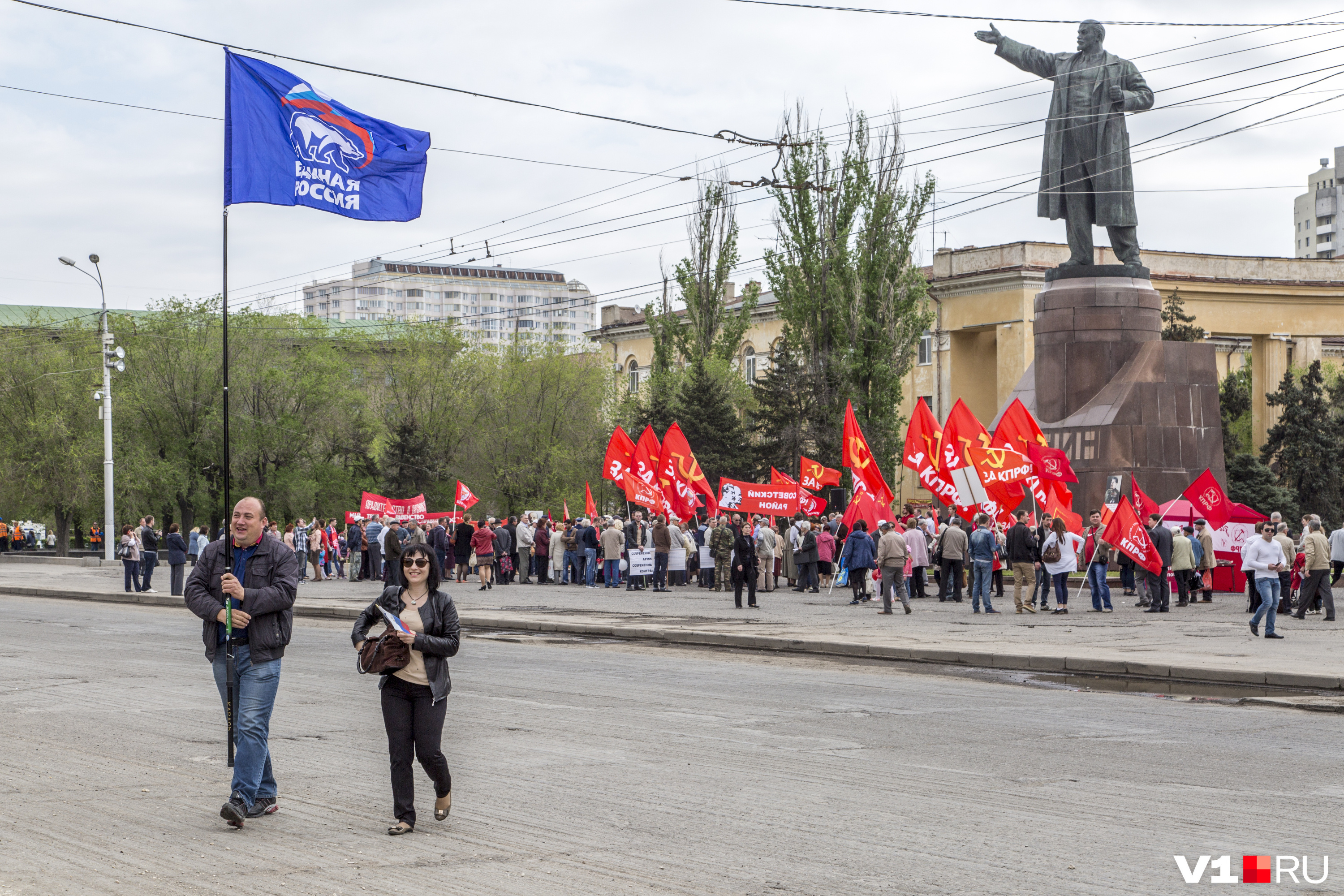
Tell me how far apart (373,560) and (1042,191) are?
19.9m

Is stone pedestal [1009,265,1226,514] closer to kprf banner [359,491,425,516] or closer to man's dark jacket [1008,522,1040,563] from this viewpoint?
man's dark jacket [1008,522,1040,563]

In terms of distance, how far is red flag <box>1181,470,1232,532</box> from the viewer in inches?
1094

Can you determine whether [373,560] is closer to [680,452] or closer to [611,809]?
[680,452]

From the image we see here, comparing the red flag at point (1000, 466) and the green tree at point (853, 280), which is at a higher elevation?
the green tree at point (853, 280)

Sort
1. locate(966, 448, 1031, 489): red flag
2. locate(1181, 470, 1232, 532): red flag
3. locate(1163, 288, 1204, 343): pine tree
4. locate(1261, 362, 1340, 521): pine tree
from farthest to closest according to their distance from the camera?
locate(1261, 362, 1340, 521): pine tree, locate(1163, 288, 1204, 343): pine tree, locate(966, 448, 1031, 489): red flag, locate(1181, 470, 1232, 532): red flag

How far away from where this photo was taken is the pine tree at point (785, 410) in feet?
175

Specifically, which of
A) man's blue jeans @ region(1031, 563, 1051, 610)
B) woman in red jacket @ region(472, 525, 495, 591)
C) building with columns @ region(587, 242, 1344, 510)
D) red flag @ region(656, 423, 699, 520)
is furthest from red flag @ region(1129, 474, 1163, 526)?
building with columns @ region(587, 242, 1344, 510)

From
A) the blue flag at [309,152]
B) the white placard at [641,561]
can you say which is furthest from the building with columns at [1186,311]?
the blue flag at [309,152]

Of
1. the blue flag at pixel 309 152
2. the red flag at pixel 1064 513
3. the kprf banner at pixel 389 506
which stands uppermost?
the blue flag at pixel 309 152

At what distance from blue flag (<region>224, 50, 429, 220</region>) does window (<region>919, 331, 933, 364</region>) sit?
62.5 meters

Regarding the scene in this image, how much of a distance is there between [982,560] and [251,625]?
1885cm

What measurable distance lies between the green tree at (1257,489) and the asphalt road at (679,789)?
3910cm

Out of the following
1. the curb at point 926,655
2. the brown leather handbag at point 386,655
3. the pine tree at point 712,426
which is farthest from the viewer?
the pine tree at point 712,426

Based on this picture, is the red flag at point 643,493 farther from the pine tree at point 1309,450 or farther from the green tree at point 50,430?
the pine tree at point 1309,450
